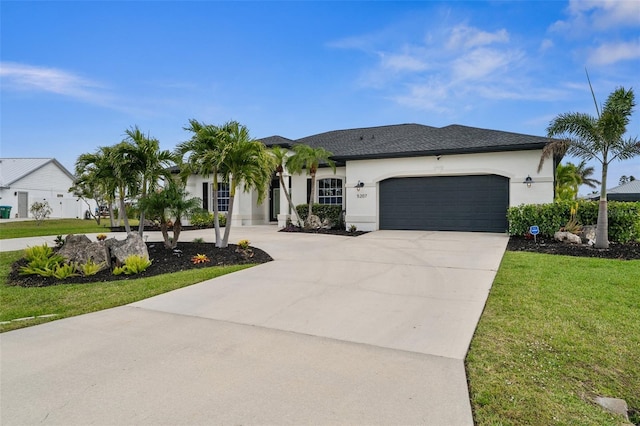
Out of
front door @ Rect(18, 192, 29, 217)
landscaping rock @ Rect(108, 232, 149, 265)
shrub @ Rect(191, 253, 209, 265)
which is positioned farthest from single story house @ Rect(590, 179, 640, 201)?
front door @ Rect(18, 192, 29, 217)

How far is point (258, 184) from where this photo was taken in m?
10.0

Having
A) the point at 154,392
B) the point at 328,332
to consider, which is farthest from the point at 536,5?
the point at 154,392

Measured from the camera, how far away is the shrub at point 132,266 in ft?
23.4

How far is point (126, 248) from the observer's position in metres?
7.68

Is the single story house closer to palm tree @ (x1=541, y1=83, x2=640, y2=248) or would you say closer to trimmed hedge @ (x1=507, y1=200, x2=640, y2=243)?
trimmed hedge @ (x1=507, y1=200, x2=640, y2=243)

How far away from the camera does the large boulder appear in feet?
24.3

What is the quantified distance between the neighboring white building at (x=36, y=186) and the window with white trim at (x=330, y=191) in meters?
28.3

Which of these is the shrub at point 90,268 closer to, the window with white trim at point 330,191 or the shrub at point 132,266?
the shrub at point 132,266

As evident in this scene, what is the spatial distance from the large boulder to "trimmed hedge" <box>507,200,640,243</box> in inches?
501

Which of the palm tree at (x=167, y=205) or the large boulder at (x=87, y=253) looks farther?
Answer: the palm tree at (x=167, y=205)

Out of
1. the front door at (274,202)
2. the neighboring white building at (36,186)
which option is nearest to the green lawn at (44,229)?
the front door at (274,202)

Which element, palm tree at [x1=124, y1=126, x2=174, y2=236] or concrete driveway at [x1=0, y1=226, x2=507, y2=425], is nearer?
concrete driveway at [x1=0, y1=226, x2=507, y2=425]

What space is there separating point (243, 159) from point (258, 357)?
7213 mm

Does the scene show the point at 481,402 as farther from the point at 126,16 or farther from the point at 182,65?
the point at 182,65
